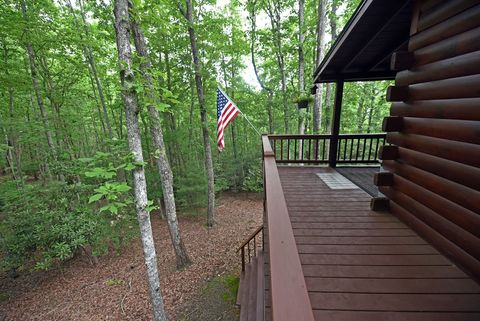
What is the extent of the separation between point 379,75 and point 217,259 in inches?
286

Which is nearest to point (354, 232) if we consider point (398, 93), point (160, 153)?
point (398, 93)

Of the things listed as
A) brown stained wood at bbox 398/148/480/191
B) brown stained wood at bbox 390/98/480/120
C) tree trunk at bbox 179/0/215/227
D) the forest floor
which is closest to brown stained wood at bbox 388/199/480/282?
brown stained wood at bbox 398/148/480/191

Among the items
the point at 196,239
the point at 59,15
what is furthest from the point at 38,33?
the point at 196,239

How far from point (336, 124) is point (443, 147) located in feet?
10.7

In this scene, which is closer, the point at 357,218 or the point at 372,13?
the point at 372,13

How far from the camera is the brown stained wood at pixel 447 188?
63.2 inches

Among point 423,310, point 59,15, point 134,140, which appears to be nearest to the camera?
point 423,310

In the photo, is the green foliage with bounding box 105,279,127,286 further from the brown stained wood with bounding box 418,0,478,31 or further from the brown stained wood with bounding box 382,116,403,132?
the brown stained wood with bounding box 418,0,478,31

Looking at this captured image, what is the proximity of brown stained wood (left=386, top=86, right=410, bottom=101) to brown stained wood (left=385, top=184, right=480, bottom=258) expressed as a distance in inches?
46.4

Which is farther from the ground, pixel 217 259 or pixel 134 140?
pixel 134 140

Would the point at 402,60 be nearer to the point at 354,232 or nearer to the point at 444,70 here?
the point at 444,70

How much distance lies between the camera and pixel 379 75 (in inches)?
184

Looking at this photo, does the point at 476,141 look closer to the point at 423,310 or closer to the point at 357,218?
the point at 423,310

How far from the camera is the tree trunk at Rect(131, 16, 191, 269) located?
3805mm
